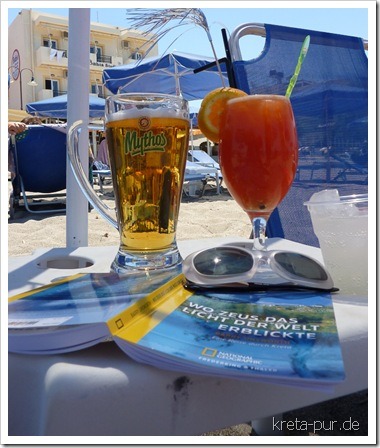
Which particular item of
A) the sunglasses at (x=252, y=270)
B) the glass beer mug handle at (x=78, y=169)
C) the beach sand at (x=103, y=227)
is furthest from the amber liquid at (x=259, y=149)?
the beach sand at (x=103, y=227)

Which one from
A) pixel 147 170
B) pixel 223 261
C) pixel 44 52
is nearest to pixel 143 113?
pixel 147 170

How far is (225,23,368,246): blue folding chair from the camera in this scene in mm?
1455

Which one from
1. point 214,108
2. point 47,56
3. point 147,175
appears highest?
point 47,56

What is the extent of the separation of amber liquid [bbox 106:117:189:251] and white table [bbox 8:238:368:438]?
0.93ft

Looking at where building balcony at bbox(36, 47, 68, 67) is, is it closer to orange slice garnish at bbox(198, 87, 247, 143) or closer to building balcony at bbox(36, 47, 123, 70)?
building balcony at bbox(36, 47, 123, 70)

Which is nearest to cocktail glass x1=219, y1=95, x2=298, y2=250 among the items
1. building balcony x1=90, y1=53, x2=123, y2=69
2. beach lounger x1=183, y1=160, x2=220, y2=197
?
beach lounger x1=183, y1=160, x2=220, y2=197

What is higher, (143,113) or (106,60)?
(106,60)

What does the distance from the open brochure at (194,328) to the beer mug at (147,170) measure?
5.4 inches

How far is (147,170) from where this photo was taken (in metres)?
0.61

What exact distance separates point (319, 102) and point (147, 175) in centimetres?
111

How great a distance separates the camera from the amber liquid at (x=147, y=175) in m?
0.60

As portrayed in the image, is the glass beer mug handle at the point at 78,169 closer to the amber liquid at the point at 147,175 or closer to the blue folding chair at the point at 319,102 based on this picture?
the amber liquid at the point at 147,175

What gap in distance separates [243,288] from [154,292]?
0.36 feet

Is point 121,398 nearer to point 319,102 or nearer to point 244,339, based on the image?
point 244,339
